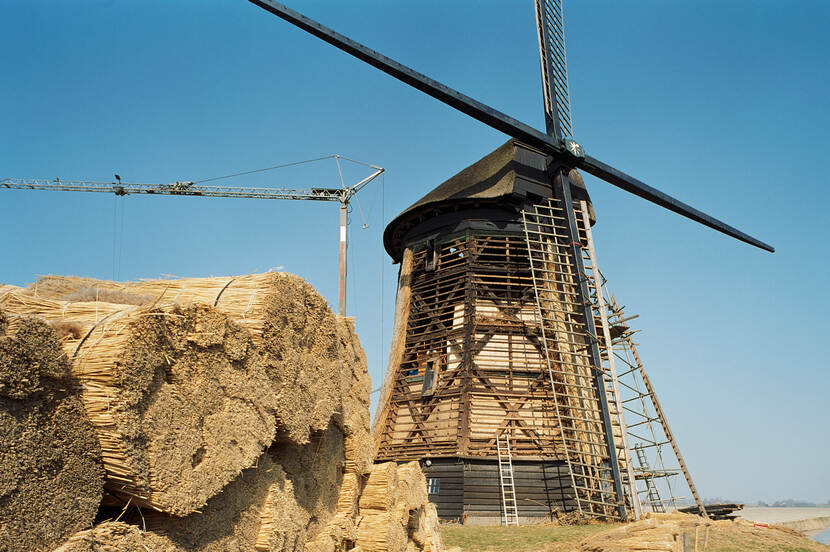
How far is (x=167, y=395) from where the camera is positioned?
4645 millimetres

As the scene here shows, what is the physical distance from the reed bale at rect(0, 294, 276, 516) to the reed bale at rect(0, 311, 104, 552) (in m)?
0.15

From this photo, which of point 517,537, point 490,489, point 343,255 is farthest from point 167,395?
point 343,255

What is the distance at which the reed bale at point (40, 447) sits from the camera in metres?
3.60

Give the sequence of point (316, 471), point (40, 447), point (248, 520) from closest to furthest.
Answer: point (40, 447) → point (248, 520) → point (316, 471)

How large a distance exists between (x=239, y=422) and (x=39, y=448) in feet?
5.79

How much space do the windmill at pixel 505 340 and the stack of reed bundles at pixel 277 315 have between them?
13050 millimetres

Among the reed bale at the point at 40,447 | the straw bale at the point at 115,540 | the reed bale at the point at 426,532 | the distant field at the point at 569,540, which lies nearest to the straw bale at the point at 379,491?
the reed bale at the point at 426,532

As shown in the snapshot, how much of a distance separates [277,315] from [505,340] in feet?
51.2

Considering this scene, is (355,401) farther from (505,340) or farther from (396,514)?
(505,340)

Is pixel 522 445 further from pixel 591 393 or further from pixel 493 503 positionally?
pixel 591 393

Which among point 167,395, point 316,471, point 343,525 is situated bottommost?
point 343,525

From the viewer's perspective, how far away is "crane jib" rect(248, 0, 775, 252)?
18469 millimetres

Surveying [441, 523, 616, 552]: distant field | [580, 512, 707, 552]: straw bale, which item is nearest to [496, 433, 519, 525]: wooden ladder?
[441, 523, 616, 552]: distant field

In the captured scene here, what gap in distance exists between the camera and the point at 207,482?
4.86m
